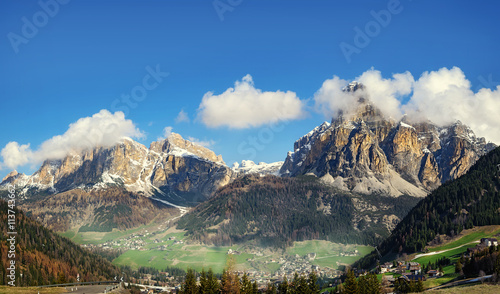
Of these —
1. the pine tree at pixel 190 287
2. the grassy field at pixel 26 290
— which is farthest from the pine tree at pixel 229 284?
the grassy field at pixel 26 290

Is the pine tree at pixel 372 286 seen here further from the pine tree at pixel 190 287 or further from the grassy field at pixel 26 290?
the grassy field at pixel 26 290

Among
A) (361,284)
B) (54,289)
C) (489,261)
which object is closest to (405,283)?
(361,284)

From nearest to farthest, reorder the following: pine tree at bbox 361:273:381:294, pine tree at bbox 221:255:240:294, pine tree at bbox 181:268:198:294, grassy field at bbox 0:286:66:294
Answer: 1. grassy field at bbox 0:286:66:294
2. pine tree at bbox 361:273:381:294
3. pine tree at bbox 221:255:240:294
4. pine tree at bbox 181:268:198:294

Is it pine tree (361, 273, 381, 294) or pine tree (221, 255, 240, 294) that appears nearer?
pine tree (361, 273, 381, 294)

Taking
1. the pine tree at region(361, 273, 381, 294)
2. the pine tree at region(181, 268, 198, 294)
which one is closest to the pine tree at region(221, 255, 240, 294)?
the pine tree at region(181, 268, 198, 294)

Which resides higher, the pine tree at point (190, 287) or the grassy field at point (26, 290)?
the grassy field at point (26, 290)

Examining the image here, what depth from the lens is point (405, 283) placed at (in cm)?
15262

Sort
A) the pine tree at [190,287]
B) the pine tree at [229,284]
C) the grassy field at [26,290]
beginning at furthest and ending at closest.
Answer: the pine tree at [190,287] < the pine tree at [229,284] < the grassy field at [26,290]

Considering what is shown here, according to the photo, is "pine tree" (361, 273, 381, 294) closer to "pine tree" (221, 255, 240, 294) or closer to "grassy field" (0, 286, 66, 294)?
"pine tree" (221, 255, 240, 294)

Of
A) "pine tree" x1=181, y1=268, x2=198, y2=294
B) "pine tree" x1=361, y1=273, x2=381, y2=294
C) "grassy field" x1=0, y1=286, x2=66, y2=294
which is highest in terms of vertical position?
"grassy field" x1=0, y1=286, x2=66, y2=294

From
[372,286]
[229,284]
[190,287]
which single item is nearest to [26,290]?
[190,287]

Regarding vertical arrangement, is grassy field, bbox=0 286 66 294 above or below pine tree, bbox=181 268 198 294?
above

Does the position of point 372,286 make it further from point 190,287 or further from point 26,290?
point 26,290

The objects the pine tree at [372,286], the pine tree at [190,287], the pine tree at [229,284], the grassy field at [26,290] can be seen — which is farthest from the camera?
Result: the pine tree at [190,287]
